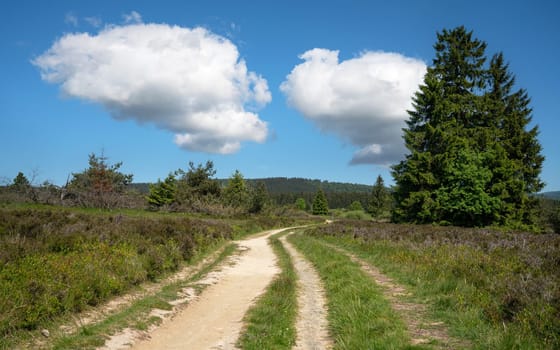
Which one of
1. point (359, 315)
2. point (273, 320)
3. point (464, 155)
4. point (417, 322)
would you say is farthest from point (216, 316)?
point (464, 155)

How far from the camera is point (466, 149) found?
33750 millimetres

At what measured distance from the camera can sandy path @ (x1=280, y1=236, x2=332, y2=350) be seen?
238 inches

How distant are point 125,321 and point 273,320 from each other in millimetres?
2845

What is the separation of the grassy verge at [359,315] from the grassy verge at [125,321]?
145 inches

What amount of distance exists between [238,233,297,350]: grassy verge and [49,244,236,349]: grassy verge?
1.96 m

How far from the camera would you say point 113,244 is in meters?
12.2

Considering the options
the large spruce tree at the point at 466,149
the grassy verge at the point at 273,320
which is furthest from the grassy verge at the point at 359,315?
the large spruce tree at the point at 466,149

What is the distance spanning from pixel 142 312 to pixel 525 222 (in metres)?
39.7

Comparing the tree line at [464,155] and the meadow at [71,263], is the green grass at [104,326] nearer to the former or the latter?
the meadow at [71,263]

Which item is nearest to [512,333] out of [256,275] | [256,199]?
[256,275]

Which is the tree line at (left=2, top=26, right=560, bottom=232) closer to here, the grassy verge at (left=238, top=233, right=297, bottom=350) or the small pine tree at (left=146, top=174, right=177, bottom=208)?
the small pine tree at (left=146, top=174, right=177, bottom=208)

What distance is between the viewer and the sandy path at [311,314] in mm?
6055

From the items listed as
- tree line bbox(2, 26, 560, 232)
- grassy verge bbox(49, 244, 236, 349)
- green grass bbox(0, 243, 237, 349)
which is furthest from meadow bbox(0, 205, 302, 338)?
tree line bbox(2, 26, 560, 232)

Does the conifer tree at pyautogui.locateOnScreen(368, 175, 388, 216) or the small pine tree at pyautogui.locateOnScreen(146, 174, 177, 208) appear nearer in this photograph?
the small pine tree at pyautogui.locateOnScreen(146, 174, 177, 208)
